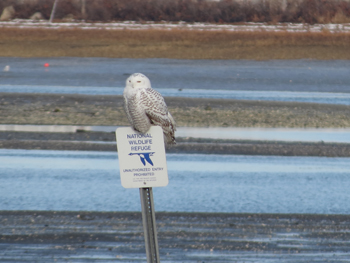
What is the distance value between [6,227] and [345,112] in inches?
327

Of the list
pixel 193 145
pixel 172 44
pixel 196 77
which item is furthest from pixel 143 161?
pixel 172 44

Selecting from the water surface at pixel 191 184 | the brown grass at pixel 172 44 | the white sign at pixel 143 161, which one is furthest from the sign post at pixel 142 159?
the brown grass at pixel 172 44

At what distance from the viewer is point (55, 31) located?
28.7 meters

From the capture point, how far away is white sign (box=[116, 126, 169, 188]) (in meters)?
3.36

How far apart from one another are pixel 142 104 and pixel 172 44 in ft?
71.8

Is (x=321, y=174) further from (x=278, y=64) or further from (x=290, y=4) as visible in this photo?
(x=290, y=4)

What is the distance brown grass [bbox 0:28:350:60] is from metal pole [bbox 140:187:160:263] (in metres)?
19.1

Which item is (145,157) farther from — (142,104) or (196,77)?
(196,77)

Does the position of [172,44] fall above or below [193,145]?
below

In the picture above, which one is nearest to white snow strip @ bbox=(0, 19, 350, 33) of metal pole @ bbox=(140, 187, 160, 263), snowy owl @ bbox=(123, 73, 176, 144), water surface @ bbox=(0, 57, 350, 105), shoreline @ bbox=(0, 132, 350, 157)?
water surface @ bbox=(0, 57, 350, 105)

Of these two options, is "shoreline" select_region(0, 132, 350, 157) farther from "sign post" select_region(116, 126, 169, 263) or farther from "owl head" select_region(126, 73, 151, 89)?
"sign post" select_region(116, 126, 169, 263)

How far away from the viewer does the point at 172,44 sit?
25.2 meters

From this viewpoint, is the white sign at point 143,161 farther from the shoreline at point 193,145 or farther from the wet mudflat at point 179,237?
the shoreline at point 193,145

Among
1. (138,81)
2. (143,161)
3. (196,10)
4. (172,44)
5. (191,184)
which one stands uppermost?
(138,81)
